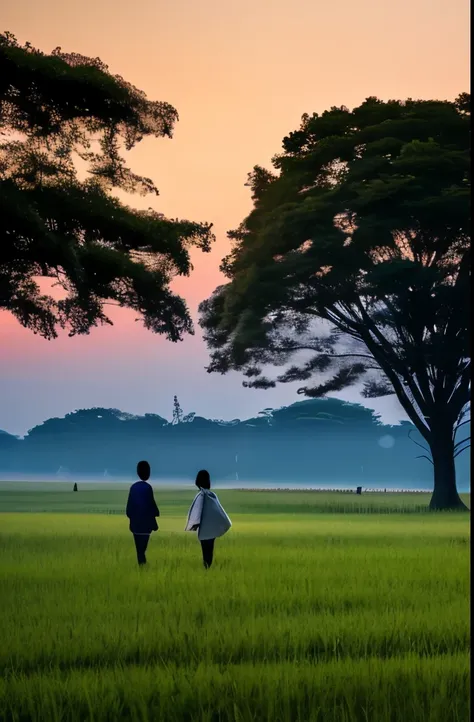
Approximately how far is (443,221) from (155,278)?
1497 centimetres

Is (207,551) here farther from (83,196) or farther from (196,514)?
(83,196)

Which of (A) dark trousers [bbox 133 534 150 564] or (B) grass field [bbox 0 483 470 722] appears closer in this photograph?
(B) grass field [bbox 0 483 470 722]

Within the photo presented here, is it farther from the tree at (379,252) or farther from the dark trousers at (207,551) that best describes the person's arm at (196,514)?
the tree at (379,252)

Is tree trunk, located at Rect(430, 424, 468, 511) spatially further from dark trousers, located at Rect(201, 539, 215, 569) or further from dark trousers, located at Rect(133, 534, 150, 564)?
dark trousers, located at Rect(133, 534, 150, 564)

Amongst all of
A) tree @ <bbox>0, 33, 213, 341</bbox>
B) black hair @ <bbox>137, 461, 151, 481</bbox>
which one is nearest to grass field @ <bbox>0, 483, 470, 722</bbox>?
black hair @ <bbox>137, 461, 151, 481</bbox>

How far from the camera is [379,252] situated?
40062mm

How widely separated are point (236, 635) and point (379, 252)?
31054 millimetres

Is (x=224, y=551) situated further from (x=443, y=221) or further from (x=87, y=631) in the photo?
(x=443, y=221)

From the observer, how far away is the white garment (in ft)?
53.5

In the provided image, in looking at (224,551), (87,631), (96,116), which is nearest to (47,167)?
(96,116)

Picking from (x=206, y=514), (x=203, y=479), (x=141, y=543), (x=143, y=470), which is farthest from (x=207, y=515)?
(x=141, y=543)

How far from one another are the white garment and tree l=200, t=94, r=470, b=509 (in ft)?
73.9

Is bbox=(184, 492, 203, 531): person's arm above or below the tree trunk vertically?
below

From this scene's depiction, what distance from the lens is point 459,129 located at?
40.2 meters
